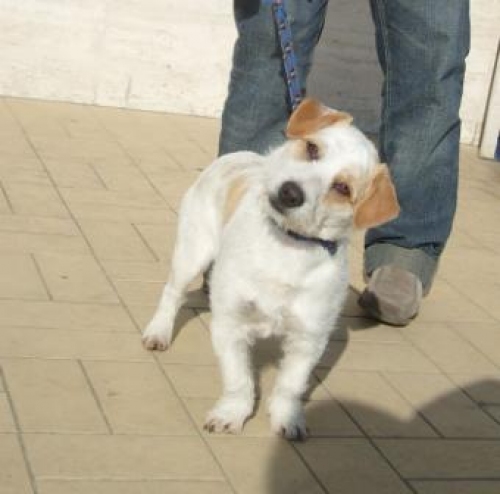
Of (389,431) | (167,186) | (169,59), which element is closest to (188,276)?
(389,431)

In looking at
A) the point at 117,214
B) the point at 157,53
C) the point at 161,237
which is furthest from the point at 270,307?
the point at 157,53

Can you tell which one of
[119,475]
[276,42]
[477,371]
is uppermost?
[276,42]

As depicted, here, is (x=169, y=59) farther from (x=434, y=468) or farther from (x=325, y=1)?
(x=434, y=468)

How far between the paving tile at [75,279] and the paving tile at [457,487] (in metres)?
1.55

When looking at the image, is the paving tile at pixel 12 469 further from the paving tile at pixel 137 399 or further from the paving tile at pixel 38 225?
the paving tile at pixel 38 225

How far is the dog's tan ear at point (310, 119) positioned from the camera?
331 cm

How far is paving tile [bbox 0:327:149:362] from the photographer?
3.76m

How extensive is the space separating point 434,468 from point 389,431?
252 millimetres

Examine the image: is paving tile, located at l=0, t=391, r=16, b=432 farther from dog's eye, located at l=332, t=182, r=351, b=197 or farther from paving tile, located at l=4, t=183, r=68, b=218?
paving tile, located at l=4, t=183, r=68, b=218

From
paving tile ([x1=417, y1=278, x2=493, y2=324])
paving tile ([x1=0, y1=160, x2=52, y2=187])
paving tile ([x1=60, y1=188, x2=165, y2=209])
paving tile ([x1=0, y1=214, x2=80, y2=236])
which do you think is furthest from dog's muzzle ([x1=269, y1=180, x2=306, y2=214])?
paving tile ([x1=0, y1=160, x2=52, y2=187])

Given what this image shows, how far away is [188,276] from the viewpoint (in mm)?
3977

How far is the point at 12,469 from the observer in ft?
9.78

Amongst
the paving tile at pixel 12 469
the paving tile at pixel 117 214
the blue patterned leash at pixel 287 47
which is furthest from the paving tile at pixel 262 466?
the paving tile at pixel 117 214

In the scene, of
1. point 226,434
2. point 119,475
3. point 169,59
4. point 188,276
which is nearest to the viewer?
point 119,475
